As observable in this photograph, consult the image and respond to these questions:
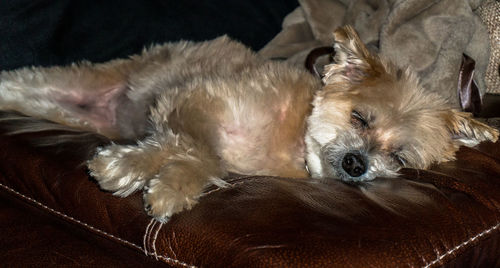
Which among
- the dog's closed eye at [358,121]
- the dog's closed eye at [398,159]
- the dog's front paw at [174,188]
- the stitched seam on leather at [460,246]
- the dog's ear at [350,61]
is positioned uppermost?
the dog's ear at [350,61]

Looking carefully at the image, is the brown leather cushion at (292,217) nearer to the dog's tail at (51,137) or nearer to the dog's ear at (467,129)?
the dog's tail at (51,137)

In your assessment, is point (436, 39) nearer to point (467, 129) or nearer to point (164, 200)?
point (467, 129)

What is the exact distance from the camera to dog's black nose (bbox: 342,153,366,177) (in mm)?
3215

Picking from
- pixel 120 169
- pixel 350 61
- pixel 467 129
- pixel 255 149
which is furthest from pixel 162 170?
pixel 467 129

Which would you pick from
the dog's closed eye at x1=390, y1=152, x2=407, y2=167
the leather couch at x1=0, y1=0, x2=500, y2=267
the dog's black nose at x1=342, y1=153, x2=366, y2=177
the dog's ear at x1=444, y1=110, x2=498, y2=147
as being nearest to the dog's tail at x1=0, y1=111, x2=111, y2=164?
the leather couch at x1=0, y1=0, x2=500, y2=267

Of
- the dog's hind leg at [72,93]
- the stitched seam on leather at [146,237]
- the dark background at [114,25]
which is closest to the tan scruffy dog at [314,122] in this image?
the dog's hind leg at [72,93]

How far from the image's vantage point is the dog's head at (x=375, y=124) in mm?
3303

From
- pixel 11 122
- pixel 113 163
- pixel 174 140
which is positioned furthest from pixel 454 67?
pixel 11 122

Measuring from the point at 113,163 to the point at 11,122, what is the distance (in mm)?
990

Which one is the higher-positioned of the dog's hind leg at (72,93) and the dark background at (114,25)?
the dark background at (114,25)

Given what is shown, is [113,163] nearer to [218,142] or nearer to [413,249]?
[218,142]

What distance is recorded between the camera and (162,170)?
9.06 feet

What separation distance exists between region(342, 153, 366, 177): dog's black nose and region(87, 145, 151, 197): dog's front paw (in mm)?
1178

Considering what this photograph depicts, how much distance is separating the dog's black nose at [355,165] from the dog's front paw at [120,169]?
3.86 feet
